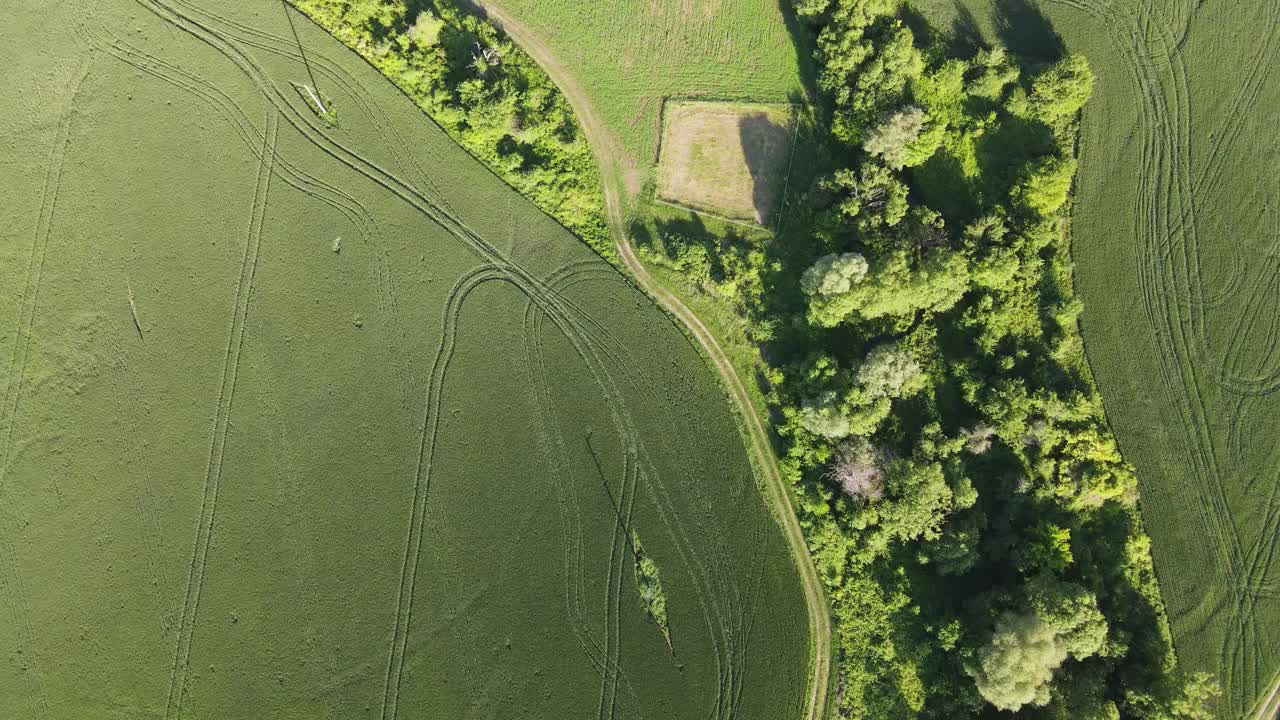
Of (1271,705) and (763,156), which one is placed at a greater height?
(763,156)

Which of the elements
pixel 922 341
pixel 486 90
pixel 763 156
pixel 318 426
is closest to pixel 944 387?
pixel 922 341

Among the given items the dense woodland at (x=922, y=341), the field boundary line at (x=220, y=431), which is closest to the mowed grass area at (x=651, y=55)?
the dense woodland at (x=922, y=341)

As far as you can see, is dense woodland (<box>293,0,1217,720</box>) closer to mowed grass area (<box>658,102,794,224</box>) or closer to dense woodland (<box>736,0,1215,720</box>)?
dense woodland (<box>736,0,1215,720</box>)

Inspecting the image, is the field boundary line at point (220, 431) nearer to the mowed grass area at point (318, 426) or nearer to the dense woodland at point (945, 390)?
the mowed grass area at point (318, 426)

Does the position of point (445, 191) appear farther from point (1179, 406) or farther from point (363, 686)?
point (1179, 406)

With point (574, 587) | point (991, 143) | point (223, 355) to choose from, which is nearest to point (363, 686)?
point (574, 587)

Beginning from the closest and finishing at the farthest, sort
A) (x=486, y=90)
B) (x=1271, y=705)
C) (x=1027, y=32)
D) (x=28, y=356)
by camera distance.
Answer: (x=1271, y=705)
(x=486, y=90)
(x=28, y=356)
(x=1027, y=32)

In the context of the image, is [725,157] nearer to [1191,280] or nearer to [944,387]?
[944,387]
